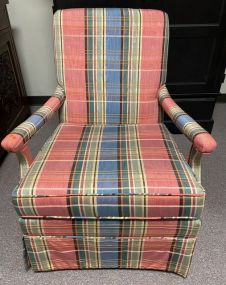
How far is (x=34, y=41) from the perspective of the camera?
214cm

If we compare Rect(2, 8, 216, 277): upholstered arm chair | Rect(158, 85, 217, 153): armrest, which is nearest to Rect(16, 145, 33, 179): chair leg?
Rect(2, 8, 216, 277): upholstered arm chair

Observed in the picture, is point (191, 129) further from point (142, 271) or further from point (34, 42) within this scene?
point (34, 42)

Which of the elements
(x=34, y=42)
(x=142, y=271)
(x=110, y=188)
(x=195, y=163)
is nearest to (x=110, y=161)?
(x=110, y=188)

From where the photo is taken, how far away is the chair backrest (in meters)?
1.21

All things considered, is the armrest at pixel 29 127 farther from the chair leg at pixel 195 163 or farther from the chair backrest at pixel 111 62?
the chair leg at pixel 195 163

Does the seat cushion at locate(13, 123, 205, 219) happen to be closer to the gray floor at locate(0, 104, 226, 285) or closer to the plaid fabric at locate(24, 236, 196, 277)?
the plaid fabric at locate(24, 236, 196, 277)

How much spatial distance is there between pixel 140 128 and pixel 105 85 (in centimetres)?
28

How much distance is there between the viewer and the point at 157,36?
3.97ft

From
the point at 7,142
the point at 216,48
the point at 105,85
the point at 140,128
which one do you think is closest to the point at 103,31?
the point at 105,85

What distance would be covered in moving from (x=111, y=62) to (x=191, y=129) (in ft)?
1.79

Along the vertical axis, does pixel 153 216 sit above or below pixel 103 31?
below

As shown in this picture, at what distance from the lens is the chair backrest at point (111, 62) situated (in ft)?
3.97

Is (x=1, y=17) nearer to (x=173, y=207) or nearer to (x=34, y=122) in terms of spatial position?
(x=34, y=122)

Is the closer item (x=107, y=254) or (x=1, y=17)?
(x=107, y=254)
